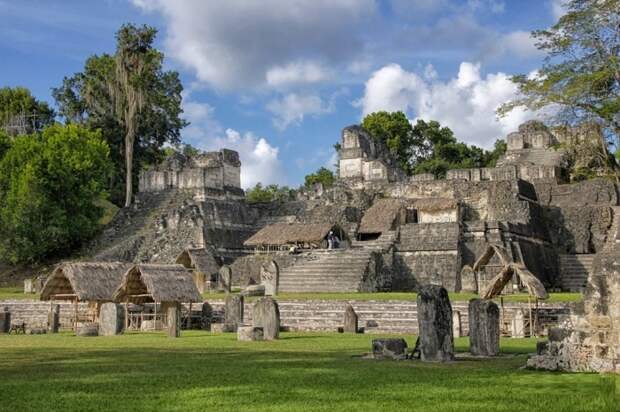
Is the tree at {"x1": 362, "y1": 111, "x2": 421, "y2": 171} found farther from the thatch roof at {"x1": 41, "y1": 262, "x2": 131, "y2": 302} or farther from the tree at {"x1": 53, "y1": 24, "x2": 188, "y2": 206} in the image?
the thatch roof at {"x1": 41, "y1": 262, "x2": 131, "y2": 302}

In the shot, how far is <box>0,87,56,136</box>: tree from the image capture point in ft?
194

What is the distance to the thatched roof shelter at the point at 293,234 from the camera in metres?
36.9

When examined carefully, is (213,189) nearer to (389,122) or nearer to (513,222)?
(513,222)

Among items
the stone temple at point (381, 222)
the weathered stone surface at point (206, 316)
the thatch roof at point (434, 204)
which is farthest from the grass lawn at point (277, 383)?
the thatch roof at point (434, 204)

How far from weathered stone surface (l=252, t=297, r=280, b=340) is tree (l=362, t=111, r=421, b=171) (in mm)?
44684

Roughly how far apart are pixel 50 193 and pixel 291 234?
13.0 meters

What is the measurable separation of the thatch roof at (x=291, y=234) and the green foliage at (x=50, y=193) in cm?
959

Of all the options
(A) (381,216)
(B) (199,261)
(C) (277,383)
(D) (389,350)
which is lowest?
(C) (277,383)

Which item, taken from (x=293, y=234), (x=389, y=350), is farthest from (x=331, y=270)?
(x=389, y=350)

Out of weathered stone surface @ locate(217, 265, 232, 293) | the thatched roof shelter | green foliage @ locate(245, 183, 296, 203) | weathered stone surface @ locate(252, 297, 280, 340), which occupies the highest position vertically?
green foliage @ locate(245, 183, 296, 203)

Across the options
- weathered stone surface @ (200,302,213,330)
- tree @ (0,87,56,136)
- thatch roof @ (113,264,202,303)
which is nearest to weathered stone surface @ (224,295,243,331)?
thatch roof @ (113,264,202,303)

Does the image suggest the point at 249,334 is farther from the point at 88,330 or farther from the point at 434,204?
the point at 434,204

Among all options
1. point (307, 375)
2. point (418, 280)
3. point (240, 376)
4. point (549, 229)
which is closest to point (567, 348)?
point (307, 375)

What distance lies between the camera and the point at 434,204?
39.6 m
